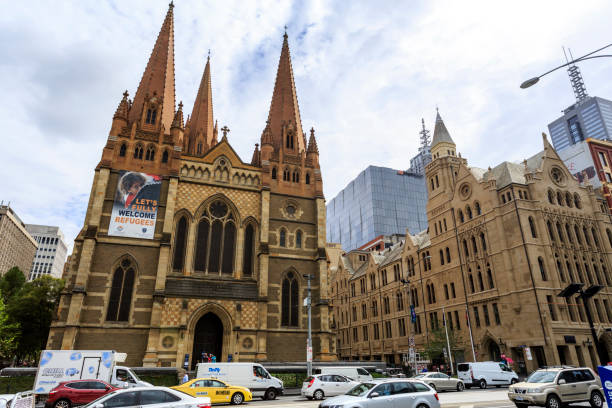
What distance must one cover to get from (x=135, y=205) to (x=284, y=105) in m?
17.9

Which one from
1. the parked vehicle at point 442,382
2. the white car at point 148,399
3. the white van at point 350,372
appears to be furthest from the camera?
the white van at point 350,372

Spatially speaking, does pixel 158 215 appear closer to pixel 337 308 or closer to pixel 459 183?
pixel 459 183

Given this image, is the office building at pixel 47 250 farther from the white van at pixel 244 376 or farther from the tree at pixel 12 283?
the white van at pixel 244 376

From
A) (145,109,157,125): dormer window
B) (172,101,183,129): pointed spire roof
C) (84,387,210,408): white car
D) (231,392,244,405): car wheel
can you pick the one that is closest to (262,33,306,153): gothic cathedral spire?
(172,101,183,129): pointed spire roof

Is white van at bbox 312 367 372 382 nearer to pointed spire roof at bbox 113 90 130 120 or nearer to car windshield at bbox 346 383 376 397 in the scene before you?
car windshield at bbox 346 383 376 397

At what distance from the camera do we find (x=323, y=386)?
19.1m

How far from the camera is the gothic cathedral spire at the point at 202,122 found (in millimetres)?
42906

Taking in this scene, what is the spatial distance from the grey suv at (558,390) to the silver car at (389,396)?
4.42 meters

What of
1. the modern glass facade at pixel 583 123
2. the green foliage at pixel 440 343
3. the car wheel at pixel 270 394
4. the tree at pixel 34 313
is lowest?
the car wheel at pixel 270 394

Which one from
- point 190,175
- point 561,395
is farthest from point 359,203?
point 561,395

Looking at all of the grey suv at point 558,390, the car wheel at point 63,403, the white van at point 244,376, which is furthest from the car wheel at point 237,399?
the grey suv at point 558,390

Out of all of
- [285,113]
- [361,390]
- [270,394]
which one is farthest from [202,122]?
[361,390]

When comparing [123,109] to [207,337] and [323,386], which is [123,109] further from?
[323,386]

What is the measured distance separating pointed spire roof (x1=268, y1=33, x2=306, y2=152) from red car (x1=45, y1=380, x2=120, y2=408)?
25782 millimetres
